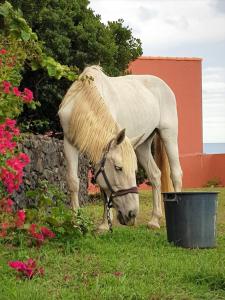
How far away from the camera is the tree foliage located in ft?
Answer: 39.9

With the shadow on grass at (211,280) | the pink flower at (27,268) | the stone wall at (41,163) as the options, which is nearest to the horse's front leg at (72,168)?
the stone wall at (41,163)

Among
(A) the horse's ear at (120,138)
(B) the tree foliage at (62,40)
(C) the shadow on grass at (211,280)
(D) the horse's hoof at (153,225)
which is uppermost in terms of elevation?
(B) the tree foliage at (62,40)

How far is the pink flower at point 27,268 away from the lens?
4.43 m

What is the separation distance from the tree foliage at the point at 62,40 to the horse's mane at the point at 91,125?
5.43 metres

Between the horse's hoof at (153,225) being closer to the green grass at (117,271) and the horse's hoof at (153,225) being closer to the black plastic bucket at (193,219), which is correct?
the green grass at (117,271)

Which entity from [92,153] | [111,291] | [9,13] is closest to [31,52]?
[9,13]

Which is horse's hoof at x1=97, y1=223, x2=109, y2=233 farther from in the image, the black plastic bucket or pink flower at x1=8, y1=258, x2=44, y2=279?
pink flower at x1=8, y1=258, x2=44, y2=279

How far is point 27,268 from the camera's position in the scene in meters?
4.47

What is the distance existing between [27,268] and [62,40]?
830 cm

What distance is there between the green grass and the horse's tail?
2.43 metres

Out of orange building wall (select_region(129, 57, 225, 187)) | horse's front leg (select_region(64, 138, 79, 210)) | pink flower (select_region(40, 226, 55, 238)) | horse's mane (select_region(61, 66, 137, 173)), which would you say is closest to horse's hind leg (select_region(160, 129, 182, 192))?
horse's mane (select_region(61, 66, 137, 173))

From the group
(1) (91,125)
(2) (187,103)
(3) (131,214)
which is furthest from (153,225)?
(2) (187,103)

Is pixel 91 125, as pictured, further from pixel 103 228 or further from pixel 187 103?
pixel 187 103

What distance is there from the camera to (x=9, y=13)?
483 centimetres
